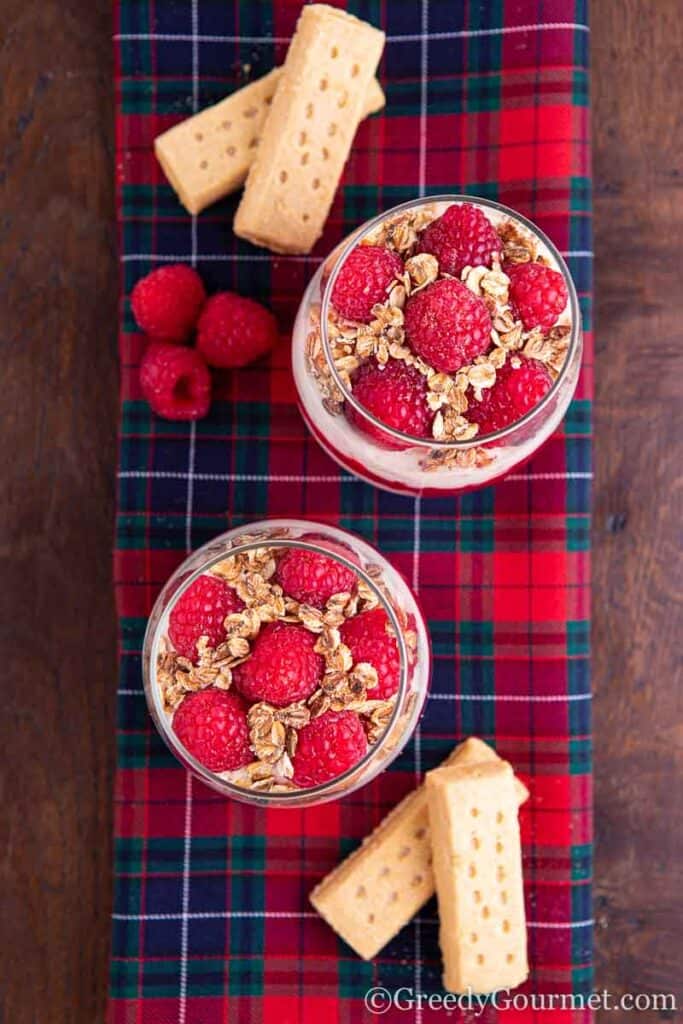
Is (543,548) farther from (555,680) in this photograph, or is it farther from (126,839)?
(126,839)

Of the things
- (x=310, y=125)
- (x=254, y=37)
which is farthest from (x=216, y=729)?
(x=254, y=37)

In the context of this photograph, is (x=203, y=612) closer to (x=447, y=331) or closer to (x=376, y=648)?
(x=376, y=648)

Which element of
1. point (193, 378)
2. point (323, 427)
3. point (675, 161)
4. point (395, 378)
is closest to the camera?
point (395, 378)

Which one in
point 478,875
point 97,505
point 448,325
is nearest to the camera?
point 448,325

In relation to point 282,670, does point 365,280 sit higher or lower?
higher

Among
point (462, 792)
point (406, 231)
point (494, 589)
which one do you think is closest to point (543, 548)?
point (494, 589)

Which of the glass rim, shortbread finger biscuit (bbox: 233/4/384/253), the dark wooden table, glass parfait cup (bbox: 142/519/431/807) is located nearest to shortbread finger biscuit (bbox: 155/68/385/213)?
shortbread finger biscuit (bbox: 233/4/384/253)

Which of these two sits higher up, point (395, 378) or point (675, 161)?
point (675, 161)
